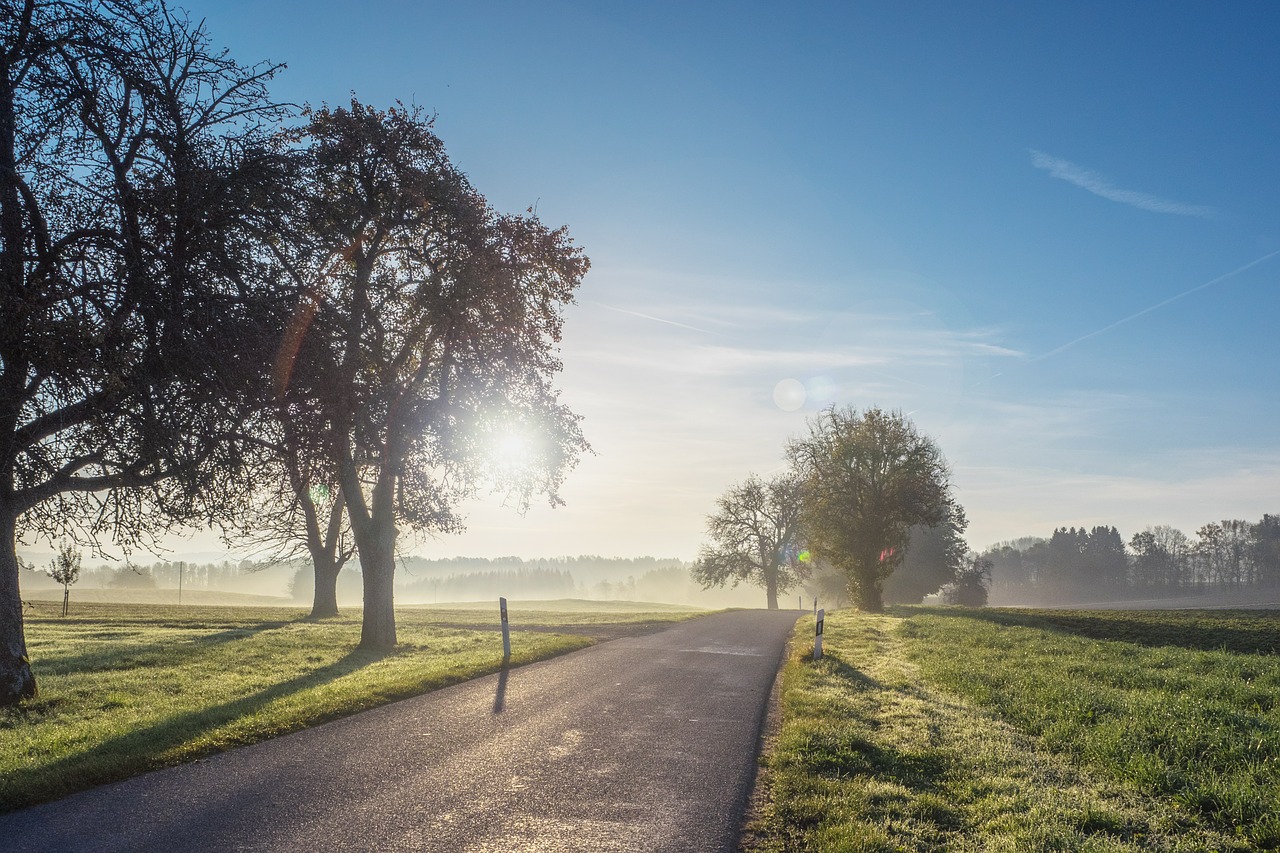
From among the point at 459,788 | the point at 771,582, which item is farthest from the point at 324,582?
the point at 771,582

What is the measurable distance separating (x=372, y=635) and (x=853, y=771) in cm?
1508

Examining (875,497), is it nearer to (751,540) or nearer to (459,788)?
(751,540)

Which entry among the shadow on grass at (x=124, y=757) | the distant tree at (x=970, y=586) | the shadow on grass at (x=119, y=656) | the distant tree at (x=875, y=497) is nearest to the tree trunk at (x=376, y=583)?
the shadow on grass at (x=119, y=656)

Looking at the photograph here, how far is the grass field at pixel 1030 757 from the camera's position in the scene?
5285 mm

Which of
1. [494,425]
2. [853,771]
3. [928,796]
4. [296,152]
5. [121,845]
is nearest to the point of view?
[121,845]

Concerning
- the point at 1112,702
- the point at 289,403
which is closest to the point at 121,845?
the point at 289,403

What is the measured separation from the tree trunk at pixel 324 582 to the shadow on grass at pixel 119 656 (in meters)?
14.2

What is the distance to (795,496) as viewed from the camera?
57562 millimetres

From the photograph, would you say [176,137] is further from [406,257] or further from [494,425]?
[494,425]

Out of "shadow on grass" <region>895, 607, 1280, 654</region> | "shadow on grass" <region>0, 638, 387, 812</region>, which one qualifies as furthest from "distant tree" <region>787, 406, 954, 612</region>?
"shadow on grass" <region>0, 638, 387, 812</region>

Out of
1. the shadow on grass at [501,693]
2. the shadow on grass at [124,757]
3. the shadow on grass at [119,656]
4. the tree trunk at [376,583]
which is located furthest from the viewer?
the tree trunk at [376,583]

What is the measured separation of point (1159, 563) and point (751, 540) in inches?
4839

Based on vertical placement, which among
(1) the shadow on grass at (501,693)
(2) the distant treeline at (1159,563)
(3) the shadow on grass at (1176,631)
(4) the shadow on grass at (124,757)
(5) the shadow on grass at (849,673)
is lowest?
(2) the distant treeline at (1159,563)

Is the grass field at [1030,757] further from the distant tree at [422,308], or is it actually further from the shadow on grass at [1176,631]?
the distant tree at [422,308]
